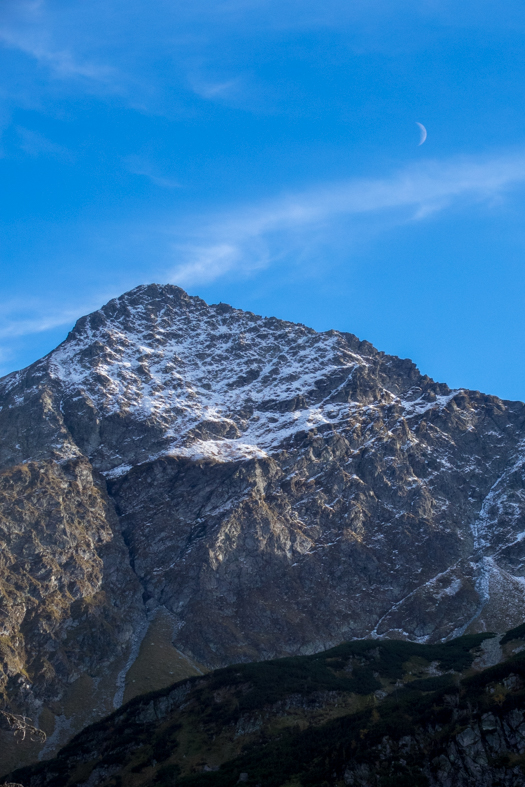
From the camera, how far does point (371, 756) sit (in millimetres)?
86438

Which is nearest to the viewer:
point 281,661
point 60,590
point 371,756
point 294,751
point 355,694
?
point 371,756

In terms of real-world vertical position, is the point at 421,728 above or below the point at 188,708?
below

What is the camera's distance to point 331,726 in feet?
353

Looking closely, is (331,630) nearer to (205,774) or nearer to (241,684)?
(241,684)

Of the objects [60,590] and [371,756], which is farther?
[60,590]

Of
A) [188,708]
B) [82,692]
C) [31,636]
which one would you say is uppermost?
[31,636]

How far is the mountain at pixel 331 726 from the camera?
80938mm

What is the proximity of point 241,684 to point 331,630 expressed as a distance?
224ft

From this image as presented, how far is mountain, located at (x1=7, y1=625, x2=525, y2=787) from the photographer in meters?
80.9

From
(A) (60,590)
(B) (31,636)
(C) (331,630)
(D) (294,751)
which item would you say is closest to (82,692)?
(B) (31,636)

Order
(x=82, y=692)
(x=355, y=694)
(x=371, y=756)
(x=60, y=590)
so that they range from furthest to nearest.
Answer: (x=60, y=590) < (x=82, y=692) < (x=355, y=694) < (x=371, y=756)

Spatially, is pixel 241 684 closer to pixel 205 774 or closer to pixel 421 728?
pixel 205 774

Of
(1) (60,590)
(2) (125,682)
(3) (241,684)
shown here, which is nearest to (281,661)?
(3) (241,684)

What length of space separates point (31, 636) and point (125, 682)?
3080 cm
